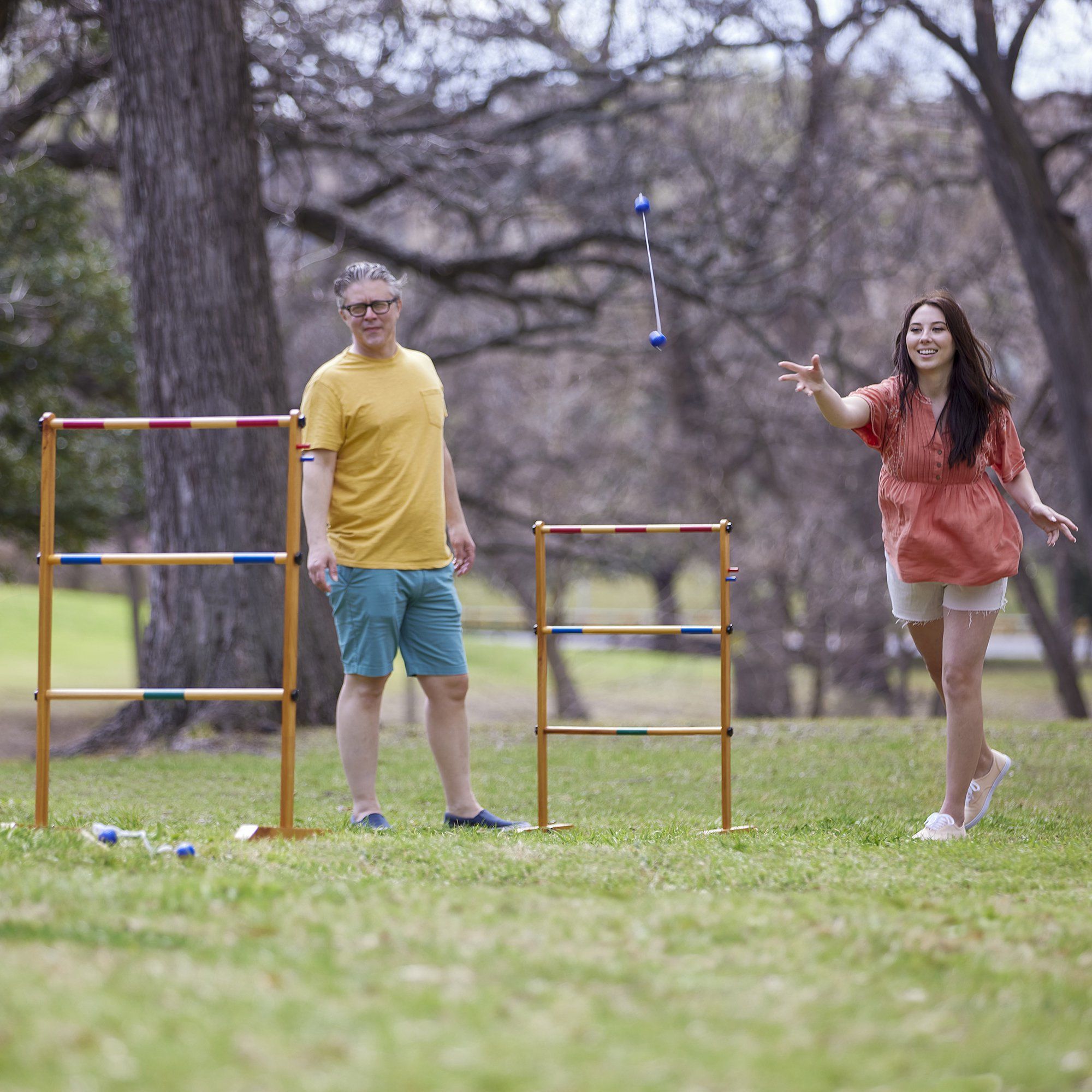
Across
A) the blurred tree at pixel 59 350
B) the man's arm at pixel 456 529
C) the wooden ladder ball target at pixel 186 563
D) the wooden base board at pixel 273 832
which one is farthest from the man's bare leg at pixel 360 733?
the blurred tree at pixel 59 350

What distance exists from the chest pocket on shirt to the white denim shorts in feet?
5.51

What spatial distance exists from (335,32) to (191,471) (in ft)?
15.8

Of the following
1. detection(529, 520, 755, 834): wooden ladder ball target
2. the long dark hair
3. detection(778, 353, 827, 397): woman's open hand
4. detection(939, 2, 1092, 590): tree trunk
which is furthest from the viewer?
detection(939, 2, 1092, 590): tree trunk

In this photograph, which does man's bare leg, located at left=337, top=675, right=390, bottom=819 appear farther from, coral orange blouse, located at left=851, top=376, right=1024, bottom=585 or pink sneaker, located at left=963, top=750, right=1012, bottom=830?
pink sneaker, located at left=963, top=750, right=1012, bottom=830

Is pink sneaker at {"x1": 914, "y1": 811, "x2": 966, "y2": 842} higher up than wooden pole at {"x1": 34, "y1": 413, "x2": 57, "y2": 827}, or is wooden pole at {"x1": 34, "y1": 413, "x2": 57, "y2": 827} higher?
wooden pole at {"x1": 34, "y1": 413, "x2": 57, "y2": 827}

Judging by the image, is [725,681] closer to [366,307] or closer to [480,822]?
[480,822]

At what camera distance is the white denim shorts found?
445cm

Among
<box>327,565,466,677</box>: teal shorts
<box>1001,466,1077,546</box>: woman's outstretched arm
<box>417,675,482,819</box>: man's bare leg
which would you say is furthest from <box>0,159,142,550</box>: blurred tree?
<box>1001,466,1077,546</box>: woman's outstretched arm

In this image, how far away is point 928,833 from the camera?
4461mm

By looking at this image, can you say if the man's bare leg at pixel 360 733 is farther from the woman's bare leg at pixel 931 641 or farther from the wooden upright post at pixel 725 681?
the woman's bare leg at pixel 931 641

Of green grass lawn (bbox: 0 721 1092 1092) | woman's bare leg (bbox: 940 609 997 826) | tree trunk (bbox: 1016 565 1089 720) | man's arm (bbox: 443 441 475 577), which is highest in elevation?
man's arm (bbox: 443 441 475 577)

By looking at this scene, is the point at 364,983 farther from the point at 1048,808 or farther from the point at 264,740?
the point at 264,740

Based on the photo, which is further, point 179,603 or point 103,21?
point 103,21

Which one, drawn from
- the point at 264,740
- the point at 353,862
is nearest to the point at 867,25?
the point at 264,740
